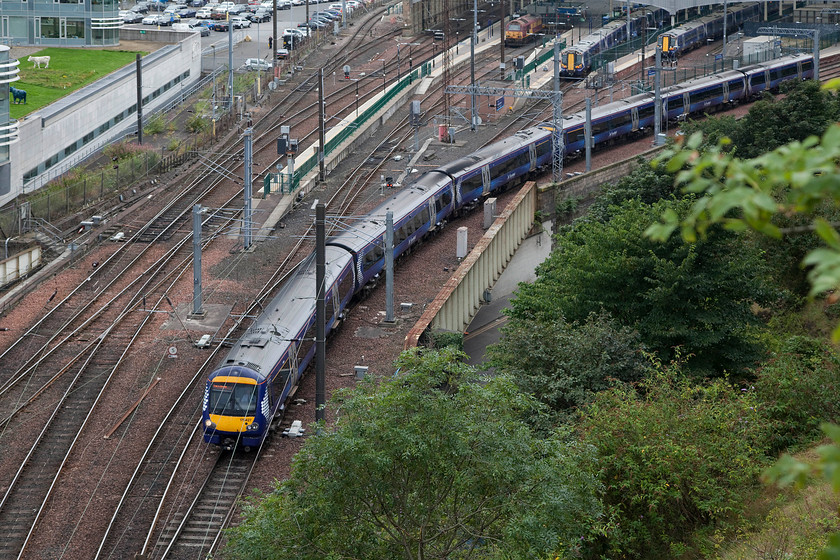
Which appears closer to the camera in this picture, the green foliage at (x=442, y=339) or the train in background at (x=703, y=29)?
the green foliage at (x=442, y=339)

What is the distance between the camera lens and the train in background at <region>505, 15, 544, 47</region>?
85812 millimetres

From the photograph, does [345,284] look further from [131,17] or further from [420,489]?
[131,17]

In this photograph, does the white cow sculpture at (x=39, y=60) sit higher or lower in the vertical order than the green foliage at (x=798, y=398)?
higher

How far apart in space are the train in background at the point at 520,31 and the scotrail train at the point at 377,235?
72.4 ft

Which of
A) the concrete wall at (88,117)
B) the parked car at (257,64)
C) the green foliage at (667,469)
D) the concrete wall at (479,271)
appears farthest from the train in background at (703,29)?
the green foliage at (667,469)

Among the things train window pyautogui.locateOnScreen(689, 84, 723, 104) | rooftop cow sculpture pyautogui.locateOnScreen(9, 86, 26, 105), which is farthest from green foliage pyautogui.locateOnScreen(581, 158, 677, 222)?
rooftop cow sculpture pyautogui.locateOnScreen(9, 86, 26, 105)

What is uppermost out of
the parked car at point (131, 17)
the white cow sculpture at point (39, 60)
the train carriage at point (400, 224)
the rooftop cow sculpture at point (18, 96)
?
the parked car at point (131, 17)

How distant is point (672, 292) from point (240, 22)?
7402 cm

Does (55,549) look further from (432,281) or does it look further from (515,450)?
(432,281)

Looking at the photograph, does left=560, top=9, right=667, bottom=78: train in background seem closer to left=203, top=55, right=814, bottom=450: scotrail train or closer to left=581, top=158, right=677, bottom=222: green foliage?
left=203, top=55, right=814, bottom=450: scotrail train

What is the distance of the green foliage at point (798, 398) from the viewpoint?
23.9 metres

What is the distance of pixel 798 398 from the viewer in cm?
2452

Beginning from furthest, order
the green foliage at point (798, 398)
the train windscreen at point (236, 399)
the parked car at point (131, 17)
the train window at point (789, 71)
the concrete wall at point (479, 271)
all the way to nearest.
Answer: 1. the parked car at point (131, 17)
2. the train window at point (789, 71)
3. the concrete wall at point (479, 271)
4. the train windscreen at point (236, 399)
5. the green foliage at point (798, 398)

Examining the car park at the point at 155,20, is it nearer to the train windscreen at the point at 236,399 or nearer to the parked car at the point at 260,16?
the parked car at the point at 260,16
